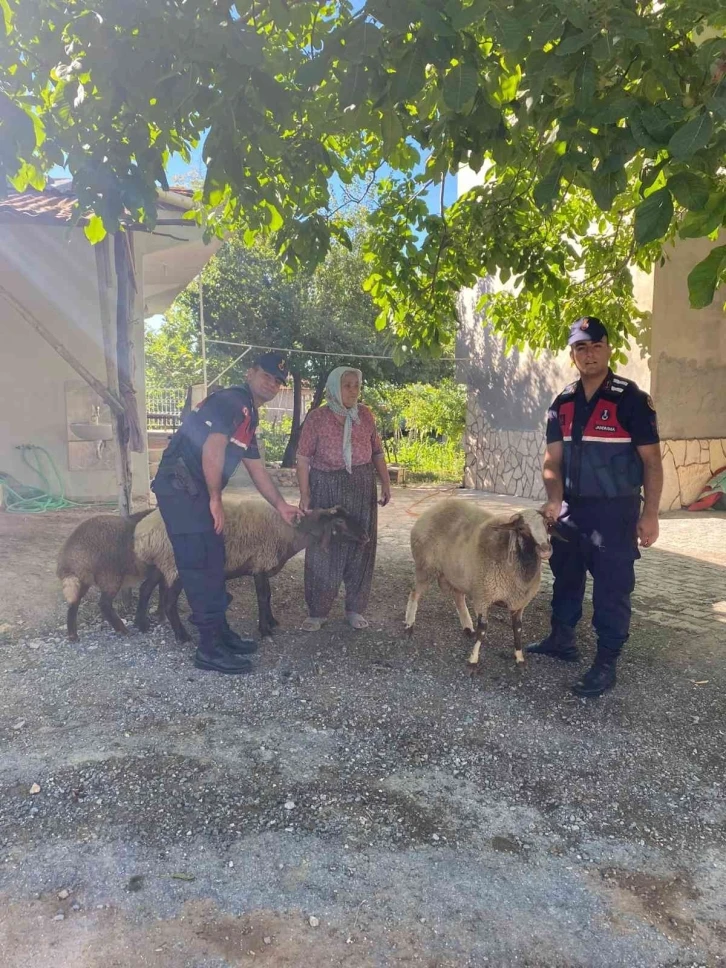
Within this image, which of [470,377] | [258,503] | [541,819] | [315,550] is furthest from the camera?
[470,377]

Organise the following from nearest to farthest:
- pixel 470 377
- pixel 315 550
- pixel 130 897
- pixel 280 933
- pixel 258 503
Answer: pixel 280 933 → pixel 130 897 → pixel 315 550 → pixel 258 503 → pixel 470 377

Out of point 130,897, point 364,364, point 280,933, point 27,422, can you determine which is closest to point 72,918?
point 130,897

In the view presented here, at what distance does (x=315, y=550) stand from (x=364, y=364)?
38.4 feet

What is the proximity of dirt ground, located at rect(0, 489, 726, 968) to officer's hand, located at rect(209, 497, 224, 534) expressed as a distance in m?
0.89

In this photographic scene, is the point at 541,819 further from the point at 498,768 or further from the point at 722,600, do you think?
the point at 722,600

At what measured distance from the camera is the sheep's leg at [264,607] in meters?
4.79

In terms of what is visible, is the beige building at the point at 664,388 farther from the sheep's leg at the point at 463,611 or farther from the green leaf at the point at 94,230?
the green leaf at the point at 94,230

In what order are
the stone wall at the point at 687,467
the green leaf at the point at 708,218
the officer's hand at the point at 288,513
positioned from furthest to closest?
1. the stone wall at the point at 687,467
2. the officer's hand at the point at 288,513
3. the green leaf at the point at 708,218

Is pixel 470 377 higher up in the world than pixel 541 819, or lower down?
higher up

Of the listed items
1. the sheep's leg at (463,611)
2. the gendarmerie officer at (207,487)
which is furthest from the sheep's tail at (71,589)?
the sheep's leg at (463,611)

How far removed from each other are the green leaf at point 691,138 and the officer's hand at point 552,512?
2150 millimetres

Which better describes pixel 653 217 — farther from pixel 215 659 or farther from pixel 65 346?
pixel 65 346

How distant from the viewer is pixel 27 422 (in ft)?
30.7

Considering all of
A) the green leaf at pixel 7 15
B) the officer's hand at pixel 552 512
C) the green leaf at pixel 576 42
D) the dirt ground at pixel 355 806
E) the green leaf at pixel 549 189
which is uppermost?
the green leaf at pixel 7 15
